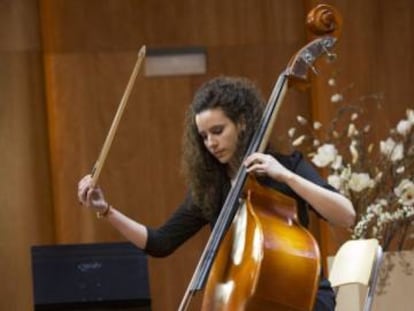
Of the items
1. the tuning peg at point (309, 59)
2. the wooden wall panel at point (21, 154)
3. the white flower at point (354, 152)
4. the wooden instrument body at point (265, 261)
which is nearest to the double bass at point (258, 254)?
the wooden instrument body at point (265, 261)

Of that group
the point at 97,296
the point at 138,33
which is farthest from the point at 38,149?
the point at 97,296

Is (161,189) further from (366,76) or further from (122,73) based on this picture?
(366,76)

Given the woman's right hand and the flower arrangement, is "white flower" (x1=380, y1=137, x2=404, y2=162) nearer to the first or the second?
the flower arrangement

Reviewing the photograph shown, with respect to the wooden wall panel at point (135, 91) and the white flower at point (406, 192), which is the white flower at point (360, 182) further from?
the wooden wall panel at point (135, 91)

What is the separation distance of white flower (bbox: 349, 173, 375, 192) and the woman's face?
933mm

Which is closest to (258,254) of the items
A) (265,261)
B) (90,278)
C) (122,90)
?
(265,261)

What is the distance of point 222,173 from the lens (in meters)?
2.44

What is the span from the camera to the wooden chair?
8.12 feet

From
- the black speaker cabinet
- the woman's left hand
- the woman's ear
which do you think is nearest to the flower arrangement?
the black speaker cabinet

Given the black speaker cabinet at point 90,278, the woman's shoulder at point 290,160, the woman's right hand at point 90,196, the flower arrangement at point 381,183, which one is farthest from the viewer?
the black speaker cabinet at point 90,278

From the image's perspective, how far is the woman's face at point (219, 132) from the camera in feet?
7.48

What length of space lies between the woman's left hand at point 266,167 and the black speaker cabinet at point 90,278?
4.68 ft

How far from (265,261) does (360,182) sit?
1104 millimetres

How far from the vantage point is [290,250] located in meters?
2.13
